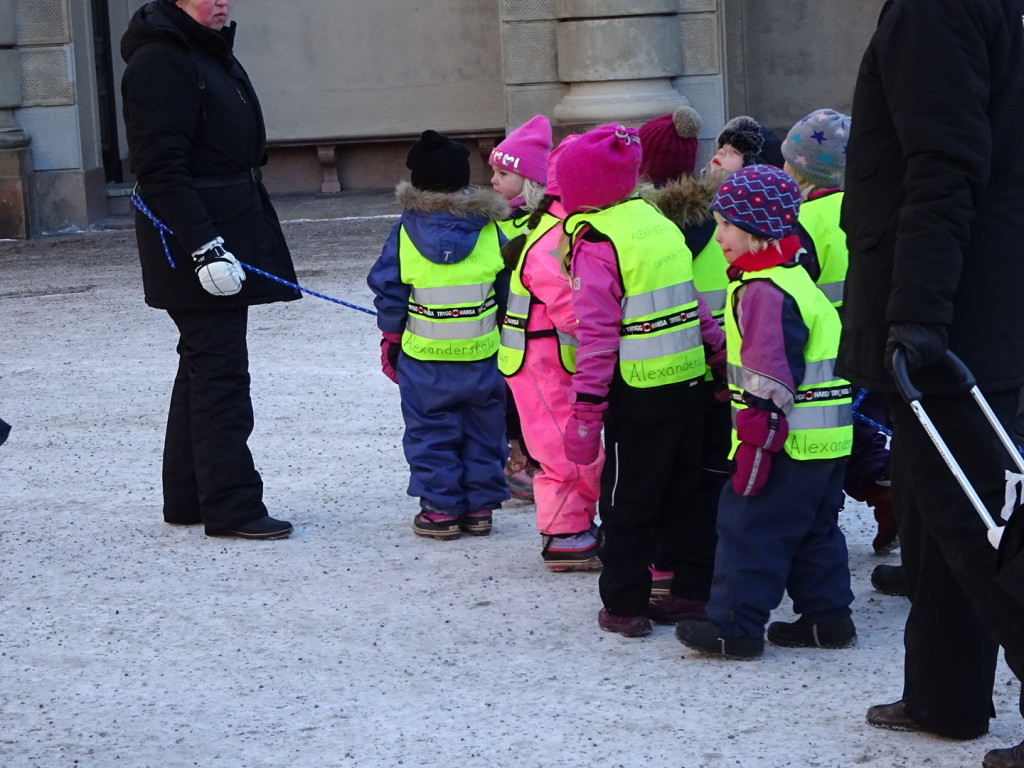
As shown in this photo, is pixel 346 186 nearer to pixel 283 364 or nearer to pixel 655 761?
pixel 283 364

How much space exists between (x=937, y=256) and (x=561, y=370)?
196cm

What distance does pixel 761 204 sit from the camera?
13.5 ft

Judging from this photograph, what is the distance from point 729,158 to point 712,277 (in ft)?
1.99

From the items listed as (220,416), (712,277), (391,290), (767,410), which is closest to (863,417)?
(712,277)

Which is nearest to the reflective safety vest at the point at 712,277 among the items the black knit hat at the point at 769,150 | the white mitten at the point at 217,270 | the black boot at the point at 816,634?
the black knit hat at the point at 769,150

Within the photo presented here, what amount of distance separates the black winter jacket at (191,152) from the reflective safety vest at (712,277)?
4.96ft

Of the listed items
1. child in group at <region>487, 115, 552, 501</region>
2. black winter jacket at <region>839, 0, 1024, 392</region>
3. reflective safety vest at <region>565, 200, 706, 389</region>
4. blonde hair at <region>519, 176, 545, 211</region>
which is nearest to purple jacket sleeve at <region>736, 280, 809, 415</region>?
reflective safety vest at <region>565, 200, 706, 389</region>

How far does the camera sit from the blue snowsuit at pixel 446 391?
550 centimetres

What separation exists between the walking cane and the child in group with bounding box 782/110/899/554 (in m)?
1.52

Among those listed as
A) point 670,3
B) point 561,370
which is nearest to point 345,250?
point 670,3

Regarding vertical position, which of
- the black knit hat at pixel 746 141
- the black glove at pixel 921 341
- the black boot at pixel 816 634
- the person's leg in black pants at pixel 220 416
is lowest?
the black boot at pixel 816 634

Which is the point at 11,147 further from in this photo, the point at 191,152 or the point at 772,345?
the point at 772,345

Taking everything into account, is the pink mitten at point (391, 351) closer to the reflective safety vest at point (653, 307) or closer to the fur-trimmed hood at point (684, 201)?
the fur-trimmed hood at point (684, 201)

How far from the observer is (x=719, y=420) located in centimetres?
476
